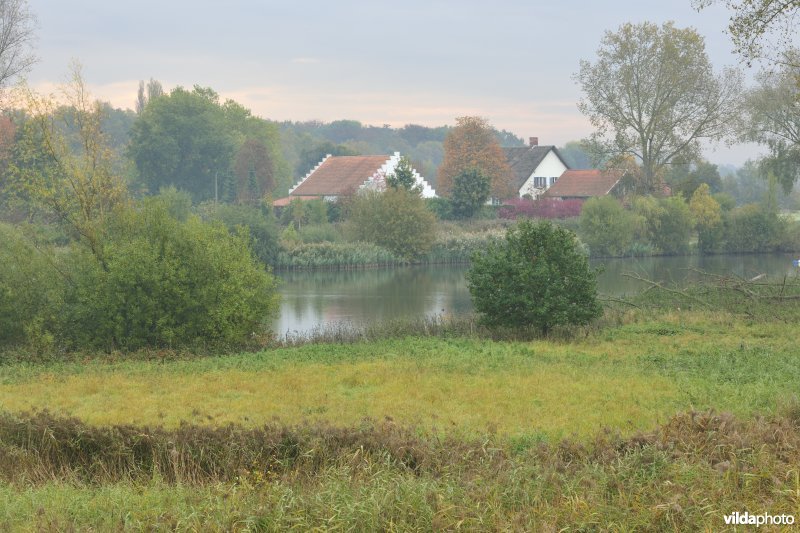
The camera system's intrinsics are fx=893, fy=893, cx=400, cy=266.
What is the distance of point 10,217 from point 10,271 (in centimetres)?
3434

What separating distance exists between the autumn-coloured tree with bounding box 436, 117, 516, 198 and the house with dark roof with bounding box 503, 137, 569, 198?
5.53 meters

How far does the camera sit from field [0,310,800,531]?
7.09 meters

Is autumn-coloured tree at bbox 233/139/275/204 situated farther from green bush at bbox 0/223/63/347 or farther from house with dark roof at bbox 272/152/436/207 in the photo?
green bush at bbox 0/223/63/347

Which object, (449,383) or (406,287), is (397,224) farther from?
(449,383)

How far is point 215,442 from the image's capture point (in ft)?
31.5

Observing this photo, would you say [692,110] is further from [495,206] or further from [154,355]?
[154,355]

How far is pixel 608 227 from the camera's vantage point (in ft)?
190

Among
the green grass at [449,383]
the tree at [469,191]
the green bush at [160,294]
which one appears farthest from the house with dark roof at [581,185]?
the green grass at [449,383]

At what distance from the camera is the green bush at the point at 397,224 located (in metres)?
54.6

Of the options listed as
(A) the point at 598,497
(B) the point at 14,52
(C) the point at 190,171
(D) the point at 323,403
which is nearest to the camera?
(A) the point at 598,497

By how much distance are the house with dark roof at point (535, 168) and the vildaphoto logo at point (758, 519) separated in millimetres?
75538

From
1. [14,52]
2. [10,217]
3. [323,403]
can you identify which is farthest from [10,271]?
[10,217]

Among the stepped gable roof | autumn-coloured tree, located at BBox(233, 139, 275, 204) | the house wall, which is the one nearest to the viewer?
autumn-coloured tree, located at BBox(233, 139, 275, 204)

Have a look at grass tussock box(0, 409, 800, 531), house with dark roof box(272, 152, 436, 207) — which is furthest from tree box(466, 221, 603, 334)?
house with dark roof box(272, 152, 436, 207)
